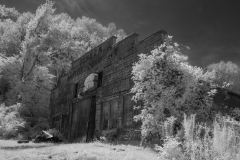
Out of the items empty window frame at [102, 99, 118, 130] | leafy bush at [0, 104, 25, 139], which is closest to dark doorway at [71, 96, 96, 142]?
empty window frame at [102, 99, 118, 130]

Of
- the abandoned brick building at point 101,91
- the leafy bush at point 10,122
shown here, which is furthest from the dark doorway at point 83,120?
the leafy bush at point 10,122

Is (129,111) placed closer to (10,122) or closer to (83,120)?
(83,120)

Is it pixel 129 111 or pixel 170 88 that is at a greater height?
pixel 170 88

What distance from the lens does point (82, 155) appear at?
791 centimetres

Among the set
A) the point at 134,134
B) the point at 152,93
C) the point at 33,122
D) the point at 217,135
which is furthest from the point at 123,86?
the point at 33,122

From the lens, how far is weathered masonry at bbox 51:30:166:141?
42.4ft

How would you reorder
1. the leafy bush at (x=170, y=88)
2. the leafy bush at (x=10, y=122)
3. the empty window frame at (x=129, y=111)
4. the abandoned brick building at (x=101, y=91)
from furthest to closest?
the leafy bush at (x=10, y=122) < the abandoned brick building at (x=101, y=91) < the empty window frame at (x=129, y=111) < the leafy bush at (x=170, y=88)

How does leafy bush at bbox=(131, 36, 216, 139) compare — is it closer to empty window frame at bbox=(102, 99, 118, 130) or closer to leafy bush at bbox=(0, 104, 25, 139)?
empty window frame at bbox=(102, 99, 118, 130)

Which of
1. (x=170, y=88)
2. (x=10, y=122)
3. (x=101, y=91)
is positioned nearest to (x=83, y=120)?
(x=101, y=91)

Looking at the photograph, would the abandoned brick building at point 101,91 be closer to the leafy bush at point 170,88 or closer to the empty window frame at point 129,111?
the empty window frame at point 129,111

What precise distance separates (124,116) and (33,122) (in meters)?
13.3

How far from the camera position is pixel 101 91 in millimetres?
15633

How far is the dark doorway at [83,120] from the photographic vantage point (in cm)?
1599

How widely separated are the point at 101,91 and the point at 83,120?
2.94 m
